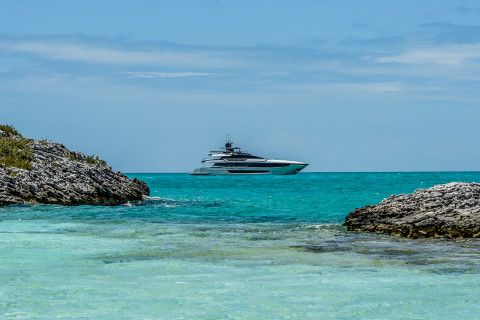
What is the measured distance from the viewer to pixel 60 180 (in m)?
24.6

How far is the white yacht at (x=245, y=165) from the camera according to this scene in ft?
405

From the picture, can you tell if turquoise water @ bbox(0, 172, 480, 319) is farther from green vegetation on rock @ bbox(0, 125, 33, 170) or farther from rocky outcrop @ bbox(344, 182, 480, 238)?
green vegetation on rock @ bbox(0, 125, 33, 170)

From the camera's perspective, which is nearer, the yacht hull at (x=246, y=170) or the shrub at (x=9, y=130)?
the shrub at (x=9, y=130)

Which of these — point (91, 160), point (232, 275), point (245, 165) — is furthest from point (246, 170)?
point (232, 275)

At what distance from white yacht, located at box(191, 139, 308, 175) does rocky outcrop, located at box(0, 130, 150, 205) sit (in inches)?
3693

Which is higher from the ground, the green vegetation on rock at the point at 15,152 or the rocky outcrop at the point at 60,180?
the green vegetation on rock at the point at 15,152

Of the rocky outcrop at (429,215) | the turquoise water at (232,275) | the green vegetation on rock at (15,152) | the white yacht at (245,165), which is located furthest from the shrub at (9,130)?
the white yacht at (245,165)

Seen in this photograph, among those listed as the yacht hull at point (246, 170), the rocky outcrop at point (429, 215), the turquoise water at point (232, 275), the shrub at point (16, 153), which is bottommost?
the turquoise water at point (232, 275)

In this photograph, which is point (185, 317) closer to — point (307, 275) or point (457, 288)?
point (307, 275)

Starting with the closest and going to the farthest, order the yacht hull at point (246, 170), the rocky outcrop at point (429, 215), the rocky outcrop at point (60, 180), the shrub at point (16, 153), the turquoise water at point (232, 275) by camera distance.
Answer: the turquoise water at point (232, 275)
the rocky outcrop at point (429, 215)
the rocky outcrop at point (60, 180)
the shrub at point (16, 153)
the yacht hull at point (246, 170)

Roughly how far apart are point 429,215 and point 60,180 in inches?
638

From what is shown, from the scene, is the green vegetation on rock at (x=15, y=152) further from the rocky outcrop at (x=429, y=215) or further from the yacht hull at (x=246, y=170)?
the yacht hull at (x=246, y=170)

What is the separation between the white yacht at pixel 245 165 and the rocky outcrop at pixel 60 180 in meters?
93.8

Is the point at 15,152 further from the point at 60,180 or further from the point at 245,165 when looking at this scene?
the point at 245,165
